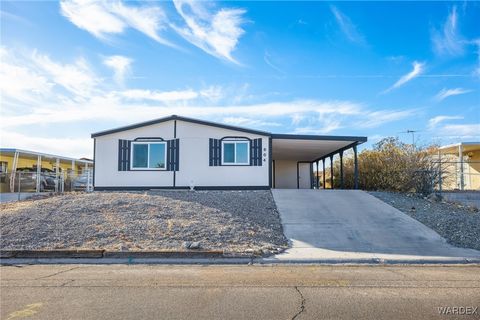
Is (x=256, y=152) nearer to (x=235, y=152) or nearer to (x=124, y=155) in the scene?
(x=235, y=152)

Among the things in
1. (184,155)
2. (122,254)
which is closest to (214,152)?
(184,155)

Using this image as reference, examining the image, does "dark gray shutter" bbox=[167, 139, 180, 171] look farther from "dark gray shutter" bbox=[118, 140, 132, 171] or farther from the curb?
the curb

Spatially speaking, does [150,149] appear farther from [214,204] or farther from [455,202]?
[455,202]

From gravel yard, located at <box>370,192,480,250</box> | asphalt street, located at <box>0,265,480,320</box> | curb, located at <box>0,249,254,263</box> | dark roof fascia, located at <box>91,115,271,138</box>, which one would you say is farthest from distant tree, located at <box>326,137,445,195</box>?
curb, located at <box>0,249,254,263</box>

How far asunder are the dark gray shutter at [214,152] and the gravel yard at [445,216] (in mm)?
7130

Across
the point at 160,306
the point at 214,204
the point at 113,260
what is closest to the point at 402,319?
the point at 160,306

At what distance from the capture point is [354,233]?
11.2 meters

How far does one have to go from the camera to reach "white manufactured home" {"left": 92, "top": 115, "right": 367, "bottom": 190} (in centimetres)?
1759

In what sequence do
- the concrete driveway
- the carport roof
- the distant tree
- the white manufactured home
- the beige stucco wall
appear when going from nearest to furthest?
the concrete driveway
the distant tree
the white manufactured home
the carport roof
the beige stucco wall

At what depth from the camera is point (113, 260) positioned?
878cm

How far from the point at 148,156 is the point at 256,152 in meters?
5.09

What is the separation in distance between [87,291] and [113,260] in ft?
9.68

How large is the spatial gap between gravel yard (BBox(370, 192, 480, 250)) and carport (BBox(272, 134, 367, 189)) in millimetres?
3266

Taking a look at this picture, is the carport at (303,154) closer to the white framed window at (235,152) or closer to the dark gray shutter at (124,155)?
the white framed window at (235,152)
